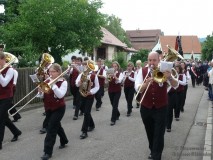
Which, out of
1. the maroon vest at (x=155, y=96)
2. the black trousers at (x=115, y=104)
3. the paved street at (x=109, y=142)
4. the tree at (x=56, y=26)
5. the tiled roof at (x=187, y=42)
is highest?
the tiled roof at (x=187, y=42)

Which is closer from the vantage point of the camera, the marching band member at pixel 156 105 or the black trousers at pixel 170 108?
the marching band member at pixel 156 105

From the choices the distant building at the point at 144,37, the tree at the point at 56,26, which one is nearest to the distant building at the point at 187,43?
the distant building at the point at 144,37

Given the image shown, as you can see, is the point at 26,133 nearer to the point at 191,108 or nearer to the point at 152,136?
the point at 152,136

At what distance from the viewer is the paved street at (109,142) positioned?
7.01 metres

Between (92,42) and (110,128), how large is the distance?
43.0 feet

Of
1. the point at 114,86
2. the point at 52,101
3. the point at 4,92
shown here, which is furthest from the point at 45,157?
the point at 114,86

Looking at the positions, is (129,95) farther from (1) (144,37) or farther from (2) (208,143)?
(1) (144,37)

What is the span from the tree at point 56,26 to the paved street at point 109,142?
7.31 m

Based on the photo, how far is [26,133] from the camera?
361 inches

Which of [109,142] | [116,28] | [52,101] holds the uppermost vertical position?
[116,28]

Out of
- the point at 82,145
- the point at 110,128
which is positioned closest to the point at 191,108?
the point at 110,128

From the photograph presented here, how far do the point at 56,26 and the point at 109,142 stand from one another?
43.3 ft

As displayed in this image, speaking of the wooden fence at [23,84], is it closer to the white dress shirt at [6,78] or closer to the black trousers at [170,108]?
the white dress shirt at [6,78]

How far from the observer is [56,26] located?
20.2 meters
